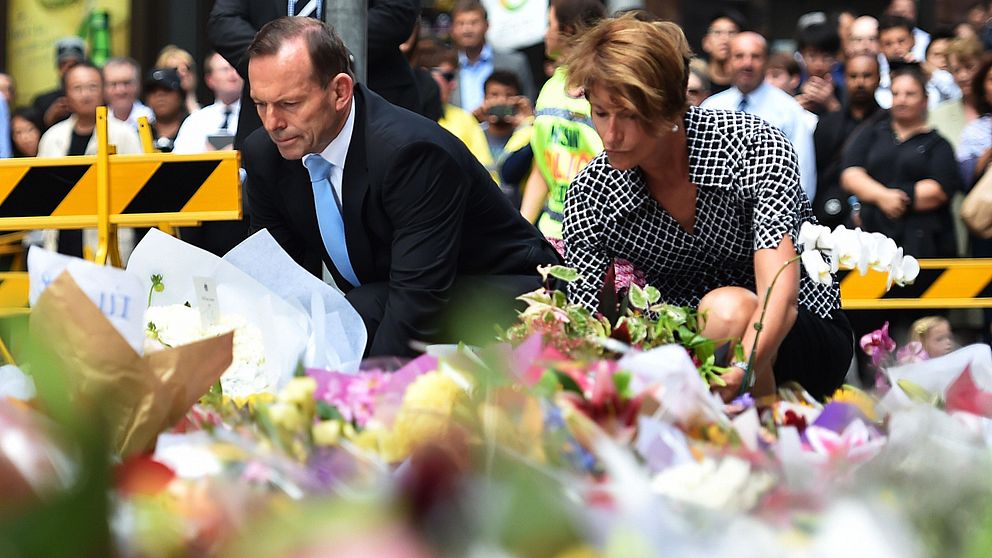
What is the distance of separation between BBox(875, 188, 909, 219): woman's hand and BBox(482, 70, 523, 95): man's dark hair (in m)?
1.82

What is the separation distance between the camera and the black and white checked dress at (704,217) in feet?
11.3

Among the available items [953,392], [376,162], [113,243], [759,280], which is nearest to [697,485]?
[953,392]

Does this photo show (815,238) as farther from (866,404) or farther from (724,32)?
(724,32)

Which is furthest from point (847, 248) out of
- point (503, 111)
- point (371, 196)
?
point (503, 111)

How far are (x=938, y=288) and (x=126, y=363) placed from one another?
4669 millimetres

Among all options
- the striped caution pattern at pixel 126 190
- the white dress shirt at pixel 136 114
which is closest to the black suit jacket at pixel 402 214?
the striped caution pattern at pixel 126 190

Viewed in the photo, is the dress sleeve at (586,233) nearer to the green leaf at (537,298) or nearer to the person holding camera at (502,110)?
the green leaf at (537,298)

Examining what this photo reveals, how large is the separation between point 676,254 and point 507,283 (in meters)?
0.68

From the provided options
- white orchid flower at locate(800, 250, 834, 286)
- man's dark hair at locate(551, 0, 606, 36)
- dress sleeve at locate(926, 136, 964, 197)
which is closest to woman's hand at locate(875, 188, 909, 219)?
dress sleeve at locate(926, 136, 964, 197)

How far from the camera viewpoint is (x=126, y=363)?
1.74 metres

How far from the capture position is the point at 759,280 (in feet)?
11.2

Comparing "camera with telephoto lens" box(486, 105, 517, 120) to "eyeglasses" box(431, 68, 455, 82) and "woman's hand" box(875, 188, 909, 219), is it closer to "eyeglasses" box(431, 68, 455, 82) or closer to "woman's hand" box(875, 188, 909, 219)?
"eyeglasses" box(431, 68, 455, 82)

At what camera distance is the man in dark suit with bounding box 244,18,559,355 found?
12.7 feet

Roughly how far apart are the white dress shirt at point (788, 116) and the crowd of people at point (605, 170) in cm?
1
